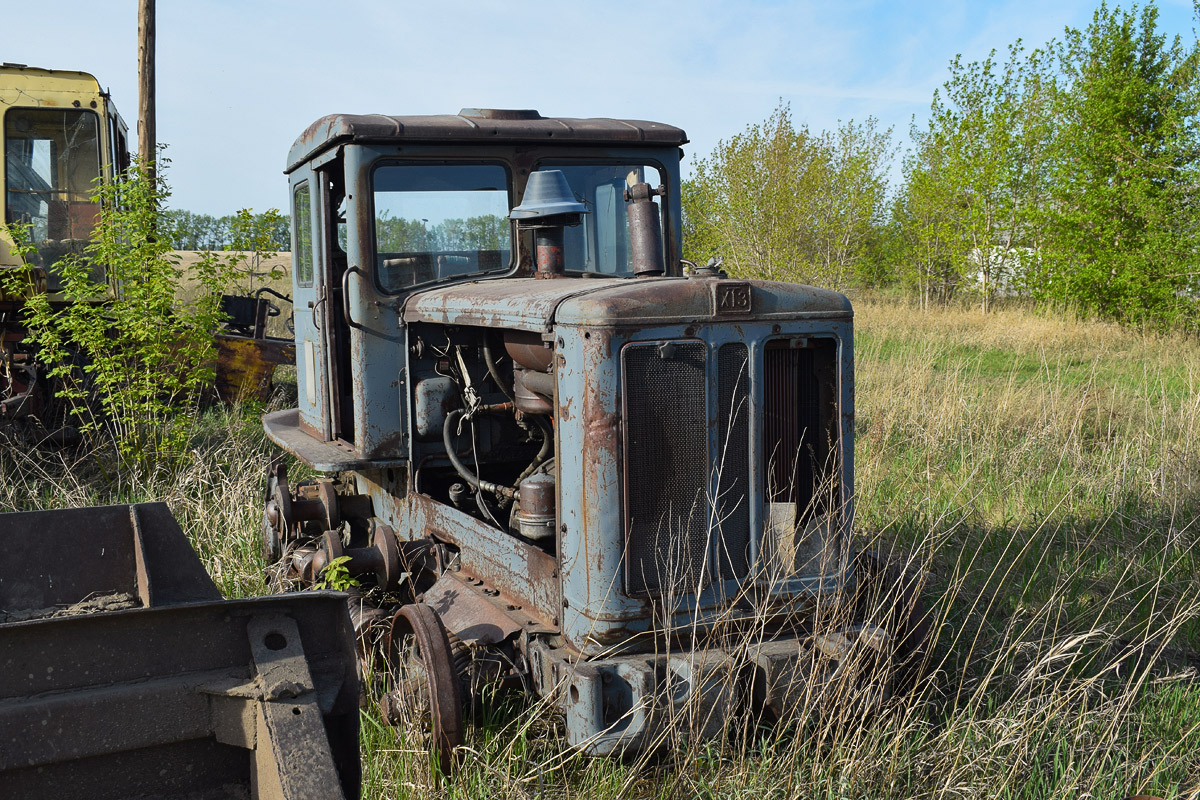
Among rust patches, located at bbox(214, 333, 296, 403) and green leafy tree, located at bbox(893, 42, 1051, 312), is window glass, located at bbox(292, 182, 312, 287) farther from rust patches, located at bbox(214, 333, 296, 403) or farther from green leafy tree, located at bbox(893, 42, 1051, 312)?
green leafy tree, located at bbox(893, 42, 1051, 312)

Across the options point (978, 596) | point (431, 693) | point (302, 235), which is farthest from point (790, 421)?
point (302, 235)

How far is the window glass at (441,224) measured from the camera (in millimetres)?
4074

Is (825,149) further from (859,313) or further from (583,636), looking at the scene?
(583,636)

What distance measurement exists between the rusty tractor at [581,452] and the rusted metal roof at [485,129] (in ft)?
0.04

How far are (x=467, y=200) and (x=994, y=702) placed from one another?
286 cm

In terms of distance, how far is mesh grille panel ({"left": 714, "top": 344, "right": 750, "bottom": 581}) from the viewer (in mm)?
2928

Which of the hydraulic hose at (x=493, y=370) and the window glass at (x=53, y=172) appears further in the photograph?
the window glass at (x=53, y=172)

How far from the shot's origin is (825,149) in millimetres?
19078

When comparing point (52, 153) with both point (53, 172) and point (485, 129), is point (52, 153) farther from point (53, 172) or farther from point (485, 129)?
point (485, 129)

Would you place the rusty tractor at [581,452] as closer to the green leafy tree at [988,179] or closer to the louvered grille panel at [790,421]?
the louvered grille panel at [790,421]

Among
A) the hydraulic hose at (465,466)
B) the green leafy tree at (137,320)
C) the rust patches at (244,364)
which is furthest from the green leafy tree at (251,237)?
the hydraulic hose at (465,466)

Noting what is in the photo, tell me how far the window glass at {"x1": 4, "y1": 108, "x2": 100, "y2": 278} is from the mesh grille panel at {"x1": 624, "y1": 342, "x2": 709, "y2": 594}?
23.7 ft

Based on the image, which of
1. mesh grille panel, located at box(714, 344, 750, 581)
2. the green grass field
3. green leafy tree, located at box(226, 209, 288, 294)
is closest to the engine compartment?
mesh grille panel, located at box(714, 344, 750, 581)

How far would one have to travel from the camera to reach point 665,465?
2887 mm
